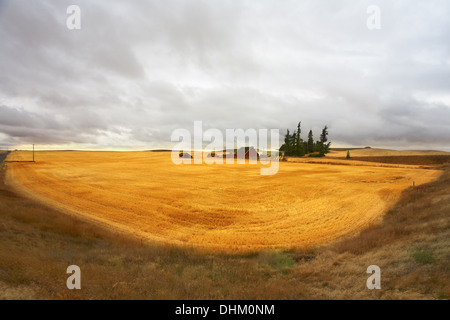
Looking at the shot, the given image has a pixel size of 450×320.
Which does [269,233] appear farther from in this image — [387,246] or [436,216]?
[436,216]

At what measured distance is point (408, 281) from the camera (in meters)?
4.89

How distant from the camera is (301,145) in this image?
79750 millimetres

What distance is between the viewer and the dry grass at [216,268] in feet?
15.4

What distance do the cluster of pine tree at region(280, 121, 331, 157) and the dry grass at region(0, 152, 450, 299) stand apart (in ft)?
235

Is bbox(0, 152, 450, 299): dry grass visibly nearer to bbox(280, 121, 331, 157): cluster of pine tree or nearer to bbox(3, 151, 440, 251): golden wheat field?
bbox(3, 151, 440, 251): golden wheat field

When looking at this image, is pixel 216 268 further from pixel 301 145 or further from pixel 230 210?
pixel 301 145

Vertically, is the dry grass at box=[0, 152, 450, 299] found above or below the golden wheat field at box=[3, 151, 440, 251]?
above

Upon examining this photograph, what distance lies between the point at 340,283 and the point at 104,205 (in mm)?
15485

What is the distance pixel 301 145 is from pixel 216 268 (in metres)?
79.2

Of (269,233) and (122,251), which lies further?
(269,233)

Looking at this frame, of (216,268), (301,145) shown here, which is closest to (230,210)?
(216,268)

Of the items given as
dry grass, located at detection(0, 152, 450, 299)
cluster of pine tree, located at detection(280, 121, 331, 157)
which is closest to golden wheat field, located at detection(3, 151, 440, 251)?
dry grass, located at detection(0, 152, 450, 299)

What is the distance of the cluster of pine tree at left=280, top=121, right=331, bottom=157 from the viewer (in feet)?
256
